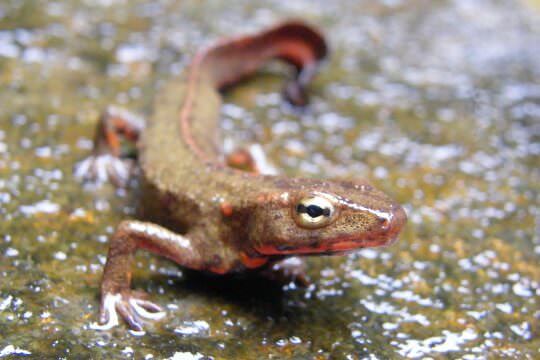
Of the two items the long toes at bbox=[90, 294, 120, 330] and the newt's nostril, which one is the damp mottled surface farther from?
the newt's nostril

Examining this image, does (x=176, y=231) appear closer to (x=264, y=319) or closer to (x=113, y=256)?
(x=113, y=256)

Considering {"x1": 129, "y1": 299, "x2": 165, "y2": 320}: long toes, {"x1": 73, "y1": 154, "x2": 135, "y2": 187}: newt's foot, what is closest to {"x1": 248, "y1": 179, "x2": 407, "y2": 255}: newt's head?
{"x1": 129, "y1": 299, "x2": 165, "y2": 320}: long toes

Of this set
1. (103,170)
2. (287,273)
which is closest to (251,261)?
(287,273)

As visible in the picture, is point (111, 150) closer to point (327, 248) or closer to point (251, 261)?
point (251, 261)

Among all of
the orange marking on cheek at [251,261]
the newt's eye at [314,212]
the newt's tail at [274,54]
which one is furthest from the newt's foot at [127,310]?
the newt's tail at [274,54]

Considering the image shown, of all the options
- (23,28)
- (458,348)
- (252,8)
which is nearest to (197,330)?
(458,348)
